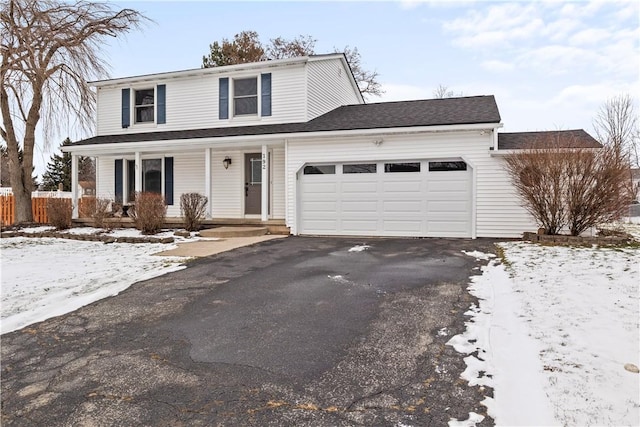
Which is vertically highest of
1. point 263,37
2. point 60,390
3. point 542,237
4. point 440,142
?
point 263,37

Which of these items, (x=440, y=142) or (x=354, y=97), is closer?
(x=440, y=142)

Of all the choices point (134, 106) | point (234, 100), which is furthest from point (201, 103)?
point (134, 106)

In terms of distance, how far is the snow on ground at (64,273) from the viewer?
520 cm

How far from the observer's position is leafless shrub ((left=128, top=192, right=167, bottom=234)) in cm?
1147

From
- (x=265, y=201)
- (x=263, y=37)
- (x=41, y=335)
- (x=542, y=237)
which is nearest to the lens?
(x=41, y=335)

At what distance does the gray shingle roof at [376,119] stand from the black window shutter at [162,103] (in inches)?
25.2

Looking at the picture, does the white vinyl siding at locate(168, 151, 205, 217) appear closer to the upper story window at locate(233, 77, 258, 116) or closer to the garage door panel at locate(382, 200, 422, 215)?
the upper story window at locate(233, 77, 258, 116)

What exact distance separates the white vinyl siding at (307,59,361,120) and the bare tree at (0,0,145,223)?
22.9ft

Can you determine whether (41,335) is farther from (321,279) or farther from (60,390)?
(321,279)

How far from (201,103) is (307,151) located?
4984 mm

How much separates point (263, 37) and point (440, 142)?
21.7 m

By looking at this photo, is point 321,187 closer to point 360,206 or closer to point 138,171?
point 360,206

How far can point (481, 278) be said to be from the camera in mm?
5996

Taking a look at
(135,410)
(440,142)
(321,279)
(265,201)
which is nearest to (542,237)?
(440,142)
